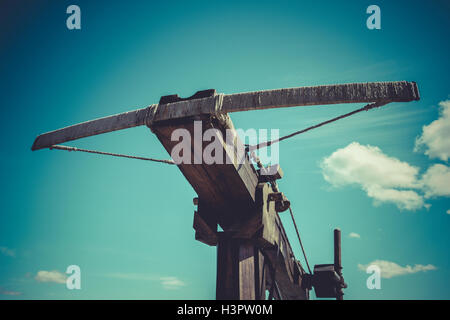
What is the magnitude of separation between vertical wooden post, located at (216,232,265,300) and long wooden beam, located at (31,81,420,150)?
1527mm

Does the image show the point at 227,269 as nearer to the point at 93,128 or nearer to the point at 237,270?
the point at 237,270

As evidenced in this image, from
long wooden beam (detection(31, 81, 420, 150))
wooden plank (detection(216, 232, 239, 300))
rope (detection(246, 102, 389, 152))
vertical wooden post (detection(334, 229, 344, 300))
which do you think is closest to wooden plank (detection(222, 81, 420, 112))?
long wooden beam (detection(31, 81, 420, 150))

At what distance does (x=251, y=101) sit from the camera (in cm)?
262

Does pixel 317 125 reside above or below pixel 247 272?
above

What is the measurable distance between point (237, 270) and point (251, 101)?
1.82 m

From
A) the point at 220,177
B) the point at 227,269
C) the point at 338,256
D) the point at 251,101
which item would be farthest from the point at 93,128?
the point at 338,256

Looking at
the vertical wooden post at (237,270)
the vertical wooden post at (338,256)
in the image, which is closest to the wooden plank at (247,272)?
the vertical wooden post at (237,270)

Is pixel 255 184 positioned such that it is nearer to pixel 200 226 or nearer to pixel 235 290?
pixel 200 226

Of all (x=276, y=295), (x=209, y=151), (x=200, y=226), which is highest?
(x=209, y=151)

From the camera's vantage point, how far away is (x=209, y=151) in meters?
2.87

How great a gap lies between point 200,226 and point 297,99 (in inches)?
72.3

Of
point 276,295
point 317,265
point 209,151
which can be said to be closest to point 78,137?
point 209,151

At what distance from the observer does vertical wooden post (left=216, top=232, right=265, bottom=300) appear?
3.13 metres

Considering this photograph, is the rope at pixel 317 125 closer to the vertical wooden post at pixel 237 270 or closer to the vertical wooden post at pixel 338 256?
the vertical wooden post at pixel 237 270
